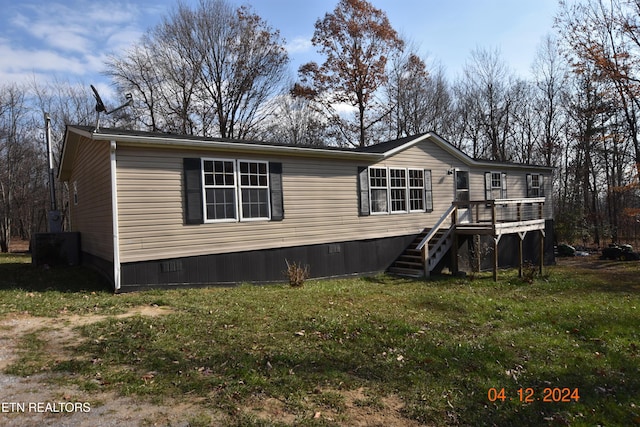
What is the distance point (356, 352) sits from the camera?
4.79m

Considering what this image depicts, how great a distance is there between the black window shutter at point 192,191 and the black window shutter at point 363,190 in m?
4.98

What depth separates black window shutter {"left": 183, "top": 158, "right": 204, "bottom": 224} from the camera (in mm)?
8492

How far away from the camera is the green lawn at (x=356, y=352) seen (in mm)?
3652

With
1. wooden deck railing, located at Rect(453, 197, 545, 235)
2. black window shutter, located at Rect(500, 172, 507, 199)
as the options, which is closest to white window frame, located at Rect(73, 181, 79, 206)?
wooden deck railing, located at Rect(453, 197, 545, 235)

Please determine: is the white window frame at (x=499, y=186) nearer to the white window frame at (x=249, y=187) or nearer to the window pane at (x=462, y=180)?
the window pane at (x=462, y=180)

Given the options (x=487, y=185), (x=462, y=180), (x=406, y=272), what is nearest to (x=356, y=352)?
(x=406, y=272)

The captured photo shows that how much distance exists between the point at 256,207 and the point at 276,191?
67 cm

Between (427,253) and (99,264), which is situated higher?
(99,264)

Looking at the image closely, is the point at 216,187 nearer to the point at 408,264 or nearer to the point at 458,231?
the point at 408,264

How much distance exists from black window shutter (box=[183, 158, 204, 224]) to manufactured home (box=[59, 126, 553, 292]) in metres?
0.02

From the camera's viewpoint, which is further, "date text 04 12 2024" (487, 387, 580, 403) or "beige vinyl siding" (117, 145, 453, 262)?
"beige vinyl siding" (117, 145, 453, 262)

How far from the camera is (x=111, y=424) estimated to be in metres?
3.03

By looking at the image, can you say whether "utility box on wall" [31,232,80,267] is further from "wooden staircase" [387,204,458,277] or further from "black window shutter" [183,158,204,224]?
"wooden staircase" [387,204,458,277]

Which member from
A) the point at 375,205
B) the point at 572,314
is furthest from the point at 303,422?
the point at 375,205
